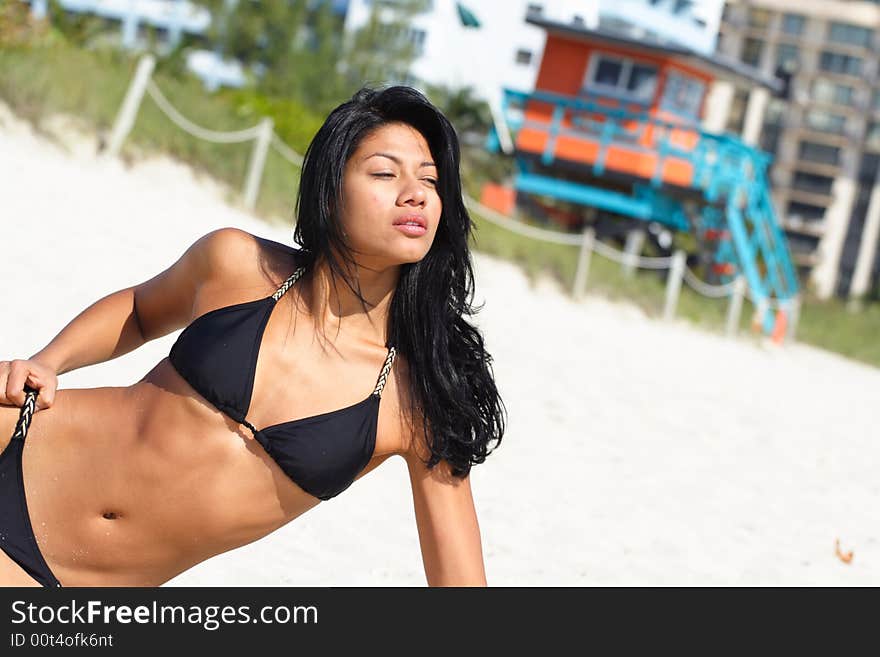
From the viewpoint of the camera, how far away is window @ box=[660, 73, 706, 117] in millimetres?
24266

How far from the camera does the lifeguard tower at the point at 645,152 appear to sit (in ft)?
68.7

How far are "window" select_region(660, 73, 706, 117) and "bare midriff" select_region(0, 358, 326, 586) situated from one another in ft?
73.9

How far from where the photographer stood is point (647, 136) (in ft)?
73.4

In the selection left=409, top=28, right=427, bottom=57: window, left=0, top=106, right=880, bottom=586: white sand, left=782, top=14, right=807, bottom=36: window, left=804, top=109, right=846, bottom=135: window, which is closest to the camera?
left=0, top=106, right=880, bottom=586: white sand

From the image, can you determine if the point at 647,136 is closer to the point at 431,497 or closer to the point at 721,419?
the point at 721,419

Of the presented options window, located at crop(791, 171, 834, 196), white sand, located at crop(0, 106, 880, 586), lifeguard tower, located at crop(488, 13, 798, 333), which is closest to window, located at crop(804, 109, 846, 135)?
window, located at crop(791, 171, 834, 196)

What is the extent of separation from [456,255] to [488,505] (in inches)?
138

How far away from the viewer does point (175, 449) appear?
Result: 239cm

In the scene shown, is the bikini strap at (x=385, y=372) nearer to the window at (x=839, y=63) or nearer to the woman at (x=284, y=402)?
the woman at (x=284, y=402)

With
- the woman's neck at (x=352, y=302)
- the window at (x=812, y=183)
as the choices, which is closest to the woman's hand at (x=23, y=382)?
the woman's neck at (x=352, y=302)

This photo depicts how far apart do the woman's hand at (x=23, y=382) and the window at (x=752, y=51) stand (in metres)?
73.9

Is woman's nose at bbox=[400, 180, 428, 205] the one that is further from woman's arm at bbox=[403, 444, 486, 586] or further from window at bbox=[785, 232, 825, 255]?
window at bbox=[785, 232, 825, 255]

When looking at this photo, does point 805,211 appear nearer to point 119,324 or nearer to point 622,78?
point 622,78

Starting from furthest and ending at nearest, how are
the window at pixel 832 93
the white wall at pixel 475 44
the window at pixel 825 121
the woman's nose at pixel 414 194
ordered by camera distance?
the window at pixel 825 121
the window at pixel 832 93
the white wall at pixel 475 44
the woman's nose at pixel 414 194
